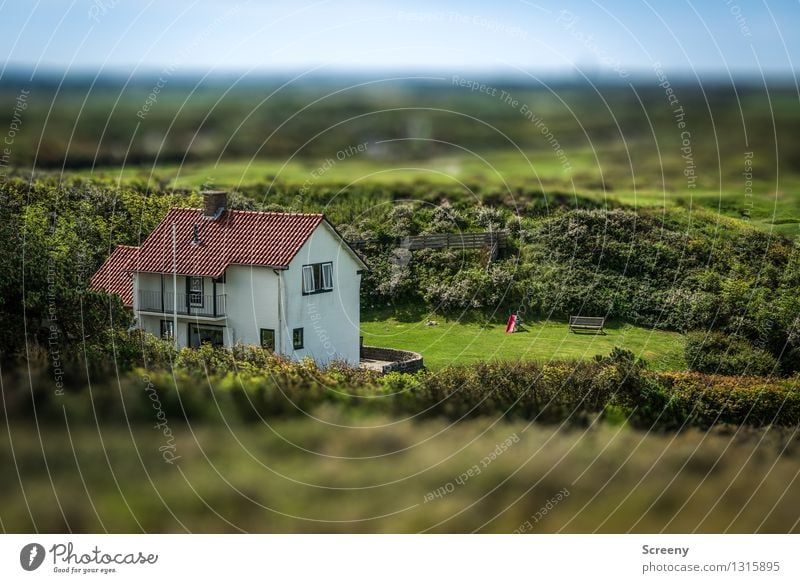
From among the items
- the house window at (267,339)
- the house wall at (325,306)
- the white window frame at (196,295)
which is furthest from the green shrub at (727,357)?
the white window frame at (196,295)

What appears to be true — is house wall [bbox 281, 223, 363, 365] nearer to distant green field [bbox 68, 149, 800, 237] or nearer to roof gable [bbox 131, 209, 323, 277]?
roof gable [bbox 131, 209, 323, 277]

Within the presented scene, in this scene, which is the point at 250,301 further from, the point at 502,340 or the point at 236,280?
the point at 502,340

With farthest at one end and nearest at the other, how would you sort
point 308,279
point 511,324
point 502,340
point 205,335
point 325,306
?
point 511,324 → point 502,340 → point 325,306 → point 308,279 → point 205,335

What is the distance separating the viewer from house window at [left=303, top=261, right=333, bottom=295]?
2734cm

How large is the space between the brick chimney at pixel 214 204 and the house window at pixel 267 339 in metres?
2.75

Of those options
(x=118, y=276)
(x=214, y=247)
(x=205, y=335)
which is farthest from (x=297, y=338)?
(x=118, y=276)

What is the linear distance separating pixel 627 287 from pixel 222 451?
14766 millimetres

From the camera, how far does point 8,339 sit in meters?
22.6

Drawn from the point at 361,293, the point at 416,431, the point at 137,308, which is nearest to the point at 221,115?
the point at 137,308

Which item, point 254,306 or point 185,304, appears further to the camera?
point 185,304

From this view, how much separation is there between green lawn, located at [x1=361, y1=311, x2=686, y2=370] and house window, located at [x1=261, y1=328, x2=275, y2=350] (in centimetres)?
343

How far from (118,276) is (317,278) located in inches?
166

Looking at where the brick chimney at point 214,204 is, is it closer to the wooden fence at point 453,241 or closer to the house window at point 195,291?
the house window at point 195,291

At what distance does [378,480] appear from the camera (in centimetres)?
2125
